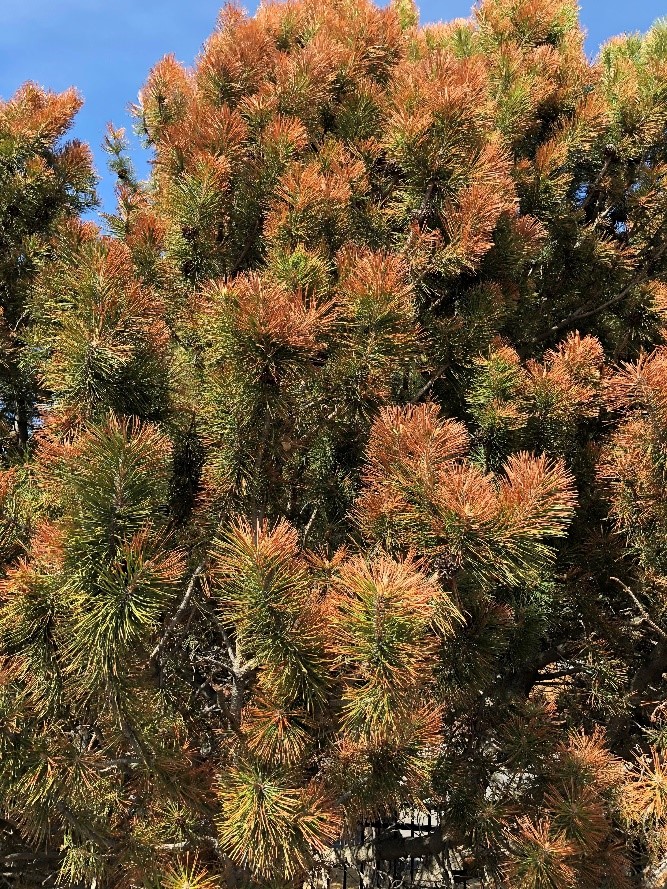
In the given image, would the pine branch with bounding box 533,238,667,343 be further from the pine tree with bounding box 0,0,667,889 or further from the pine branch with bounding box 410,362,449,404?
the pine branch with bounding box 410,362,449,404

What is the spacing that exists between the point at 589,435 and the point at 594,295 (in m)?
1.06

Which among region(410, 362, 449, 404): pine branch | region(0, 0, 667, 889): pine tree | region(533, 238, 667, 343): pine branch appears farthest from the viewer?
region(533, 238, 667, 343): pine branch

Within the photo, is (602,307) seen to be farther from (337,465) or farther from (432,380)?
(337,465)

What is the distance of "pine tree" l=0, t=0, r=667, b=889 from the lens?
1.64m

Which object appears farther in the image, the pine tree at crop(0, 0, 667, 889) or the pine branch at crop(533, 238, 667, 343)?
the pine branch at crop(533, 238, 667, 343)

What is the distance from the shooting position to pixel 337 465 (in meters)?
2.56

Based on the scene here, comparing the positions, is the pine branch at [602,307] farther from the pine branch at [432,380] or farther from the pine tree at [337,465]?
the pine branch at [432,380]

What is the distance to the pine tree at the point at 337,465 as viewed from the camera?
1.64 metres

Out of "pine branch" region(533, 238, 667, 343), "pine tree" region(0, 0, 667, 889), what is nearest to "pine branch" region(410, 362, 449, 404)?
"pine tree" region(0, 0, 667, 889)

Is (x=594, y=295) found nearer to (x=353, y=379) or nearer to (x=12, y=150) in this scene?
(x=353, y=379)

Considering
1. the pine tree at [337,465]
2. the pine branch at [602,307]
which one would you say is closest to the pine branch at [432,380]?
the pine tree at [337,465]

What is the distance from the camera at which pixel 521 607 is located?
104 inches

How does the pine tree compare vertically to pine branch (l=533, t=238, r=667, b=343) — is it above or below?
below

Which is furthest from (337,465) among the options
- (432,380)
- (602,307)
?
(602,307)
